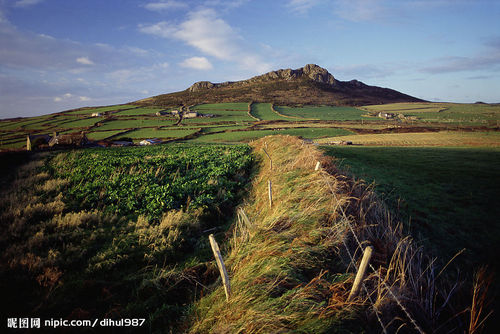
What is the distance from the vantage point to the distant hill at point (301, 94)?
438 feet

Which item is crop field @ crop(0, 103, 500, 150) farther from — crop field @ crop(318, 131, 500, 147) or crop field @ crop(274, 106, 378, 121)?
crop field @ crop(274, 106, 378, 121)

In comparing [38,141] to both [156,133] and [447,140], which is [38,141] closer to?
[156,133]

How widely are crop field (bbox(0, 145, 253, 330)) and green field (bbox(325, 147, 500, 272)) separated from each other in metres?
6.26

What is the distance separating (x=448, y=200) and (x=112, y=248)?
452 inches

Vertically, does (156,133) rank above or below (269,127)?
below

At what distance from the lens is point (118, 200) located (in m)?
9.28

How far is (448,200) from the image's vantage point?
7.44 metres

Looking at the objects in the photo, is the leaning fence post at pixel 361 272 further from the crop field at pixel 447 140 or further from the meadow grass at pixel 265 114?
the meadow grass at pixel 265 114

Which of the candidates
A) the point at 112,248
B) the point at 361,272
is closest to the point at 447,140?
the point at 361,272

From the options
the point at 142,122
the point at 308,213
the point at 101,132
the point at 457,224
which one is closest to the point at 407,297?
the point at 308,213

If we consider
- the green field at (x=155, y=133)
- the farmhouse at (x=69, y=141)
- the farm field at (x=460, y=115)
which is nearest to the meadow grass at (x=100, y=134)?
the green field at (x=155, y=133)

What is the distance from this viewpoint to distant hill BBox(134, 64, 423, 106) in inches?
5256

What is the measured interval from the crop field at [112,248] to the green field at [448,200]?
626 centimetres

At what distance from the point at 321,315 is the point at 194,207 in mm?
6593
